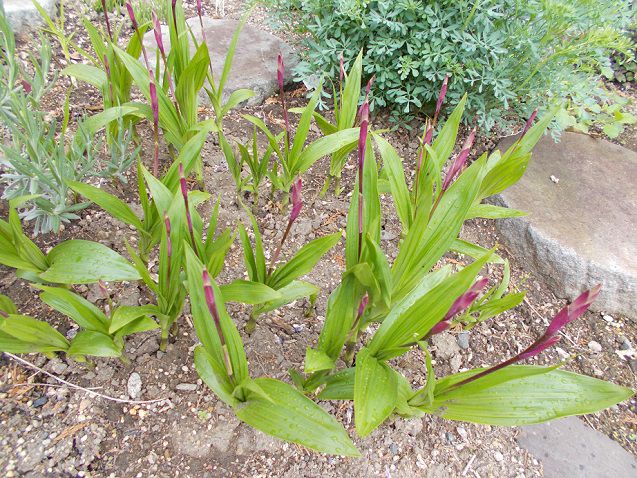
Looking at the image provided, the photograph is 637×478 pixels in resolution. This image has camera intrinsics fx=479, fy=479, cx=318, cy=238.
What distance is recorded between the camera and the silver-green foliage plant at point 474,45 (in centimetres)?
255

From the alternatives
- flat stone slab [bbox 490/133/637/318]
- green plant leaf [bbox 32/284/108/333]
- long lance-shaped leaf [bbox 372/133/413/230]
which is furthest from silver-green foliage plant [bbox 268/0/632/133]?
green plant leaf [bbox 32/284/108/333]

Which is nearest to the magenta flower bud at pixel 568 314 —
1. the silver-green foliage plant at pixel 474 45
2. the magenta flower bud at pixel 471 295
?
the magenta flower bud at pixel 471 295

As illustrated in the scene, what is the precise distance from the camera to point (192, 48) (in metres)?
3.19

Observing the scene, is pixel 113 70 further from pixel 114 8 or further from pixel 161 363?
pixel 114 8

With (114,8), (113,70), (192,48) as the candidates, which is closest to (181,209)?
(113,70)

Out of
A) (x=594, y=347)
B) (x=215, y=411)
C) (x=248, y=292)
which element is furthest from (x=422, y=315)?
(x=594, y=347)

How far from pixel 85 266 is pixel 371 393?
1.08 meters

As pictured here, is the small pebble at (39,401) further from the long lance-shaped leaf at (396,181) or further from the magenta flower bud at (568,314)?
the magenta flower bud at (568,314)

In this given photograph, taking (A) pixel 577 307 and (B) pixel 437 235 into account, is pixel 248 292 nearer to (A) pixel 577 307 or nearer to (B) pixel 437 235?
(B) pixel 437 235

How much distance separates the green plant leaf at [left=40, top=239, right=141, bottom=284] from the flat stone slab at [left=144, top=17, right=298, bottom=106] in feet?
5.26

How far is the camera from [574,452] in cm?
200

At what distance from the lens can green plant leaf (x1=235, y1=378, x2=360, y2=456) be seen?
1.40m

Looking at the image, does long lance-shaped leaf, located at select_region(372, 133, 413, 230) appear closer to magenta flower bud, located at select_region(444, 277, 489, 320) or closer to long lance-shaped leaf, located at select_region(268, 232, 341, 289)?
long lance-shaped leaf, located at select_region(268, 232, 341, 289)

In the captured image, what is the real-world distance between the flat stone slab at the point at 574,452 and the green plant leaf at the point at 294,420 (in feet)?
3.28
